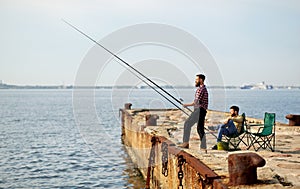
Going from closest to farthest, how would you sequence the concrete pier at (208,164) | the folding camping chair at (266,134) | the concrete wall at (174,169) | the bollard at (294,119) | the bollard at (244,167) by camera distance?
1. the bollard at (244,167)
2. the concrete pier at (208,164)
3. the concrete wall at (174,169)
4. the folding camping chair at (266,134)
5. the bollard at (294,119)

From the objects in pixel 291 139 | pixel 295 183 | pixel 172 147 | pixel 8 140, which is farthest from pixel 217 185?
pixel 8 140

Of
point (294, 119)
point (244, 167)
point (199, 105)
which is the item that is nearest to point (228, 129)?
point (199, 105)

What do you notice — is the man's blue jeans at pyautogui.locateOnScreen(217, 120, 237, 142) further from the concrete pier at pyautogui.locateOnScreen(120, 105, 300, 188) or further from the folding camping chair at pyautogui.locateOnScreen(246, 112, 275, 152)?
the concrete pier at pyautogui.locateOnScreen(120, 105, 300, 188)

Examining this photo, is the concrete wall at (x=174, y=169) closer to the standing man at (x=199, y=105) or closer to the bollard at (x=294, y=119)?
the standing man at (x=199, y=105)

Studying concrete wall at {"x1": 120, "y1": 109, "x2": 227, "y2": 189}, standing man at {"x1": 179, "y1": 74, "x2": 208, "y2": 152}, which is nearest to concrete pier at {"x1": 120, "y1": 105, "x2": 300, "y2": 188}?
concrete wall at {"x1": 120, "y1": 109, "x2": 227, "y2": 189}

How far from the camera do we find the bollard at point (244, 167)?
543 cm

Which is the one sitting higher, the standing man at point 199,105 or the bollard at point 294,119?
the standing man at point 199,105

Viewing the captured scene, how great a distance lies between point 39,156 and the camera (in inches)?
786

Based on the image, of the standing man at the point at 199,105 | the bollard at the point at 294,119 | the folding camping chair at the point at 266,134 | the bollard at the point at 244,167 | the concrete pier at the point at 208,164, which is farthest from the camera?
the bollard at the point at 294,119

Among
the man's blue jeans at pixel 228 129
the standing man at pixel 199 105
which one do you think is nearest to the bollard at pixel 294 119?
the man's blue jeans at pixel 228 129

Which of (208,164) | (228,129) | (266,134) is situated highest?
(228,129)

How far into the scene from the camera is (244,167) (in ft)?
18.0

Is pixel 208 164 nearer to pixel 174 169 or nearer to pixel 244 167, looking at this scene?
pixel 174 169

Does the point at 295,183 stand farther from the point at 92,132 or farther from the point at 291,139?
the point at 92,132
